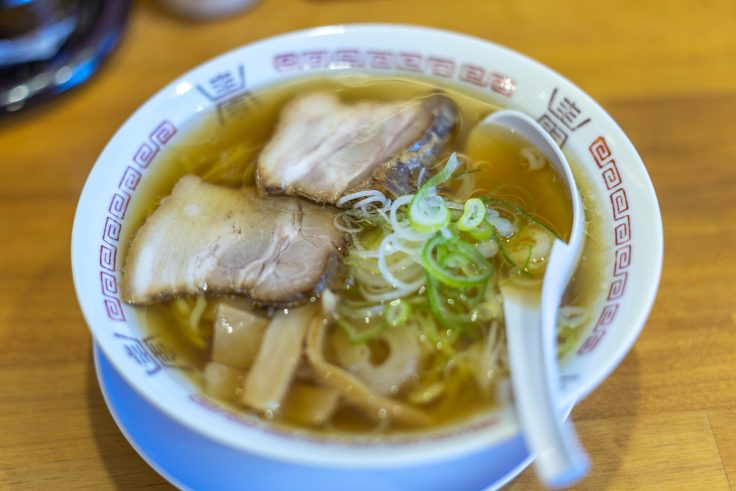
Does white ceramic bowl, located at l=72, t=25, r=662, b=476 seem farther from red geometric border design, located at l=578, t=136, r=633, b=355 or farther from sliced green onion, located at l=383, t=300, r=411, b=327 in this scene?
sliced green onion, located at l=383, t=300, r=411, b=327

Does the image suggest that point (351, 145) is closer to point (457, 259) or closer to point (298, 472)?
point (457, 259)

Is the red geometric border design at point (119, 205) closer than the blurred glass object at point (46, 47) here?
Yes

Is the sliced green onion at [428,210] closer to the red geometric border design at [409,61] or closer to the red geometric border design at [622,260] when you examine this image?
the red geometric border design at [622,260]

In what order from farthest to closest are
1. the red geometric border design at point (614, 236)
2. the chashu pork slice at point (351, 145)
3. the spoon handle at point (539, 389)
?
the chashu pork slice at point (351, 145), the red geometric border design at point (614, 236), the spoon handle at point (539, 389)

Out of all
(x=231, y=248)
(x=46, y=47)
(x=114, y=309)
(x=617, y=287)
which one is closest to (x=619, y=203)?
(x=617, y=287)

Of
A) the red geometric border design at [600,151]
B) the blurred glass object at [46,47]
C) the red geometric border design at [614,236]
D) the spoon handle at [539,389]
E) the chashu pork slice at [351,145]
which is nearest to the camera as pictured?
the spoon handle at [539,389]

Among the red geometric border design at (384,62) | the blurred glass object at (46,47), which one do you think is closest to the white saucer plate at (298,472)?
the red geometric border design at (384,62)

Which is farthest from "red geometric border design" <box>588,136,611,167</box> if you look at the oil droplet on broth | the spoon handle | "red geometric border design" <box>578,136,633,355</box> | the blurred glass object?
the blurred glass object
